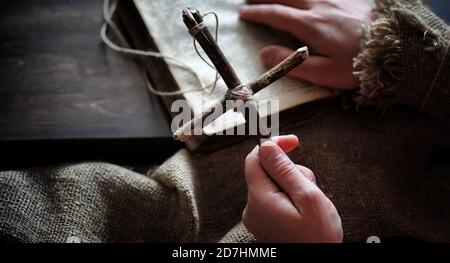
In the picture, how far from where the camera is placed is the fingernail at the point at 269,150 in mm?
519

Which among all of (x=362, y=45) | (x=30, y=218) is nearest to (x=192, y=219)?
(x=30, y=218)

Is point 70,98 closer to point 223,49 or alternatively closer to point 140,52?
point 140,52

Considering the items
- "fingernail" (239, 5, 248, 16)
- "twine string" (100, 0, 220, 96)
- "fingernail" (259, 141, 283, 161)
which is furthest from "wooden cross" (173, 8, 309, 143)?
"fingernail" (239, 5, 248, 16)

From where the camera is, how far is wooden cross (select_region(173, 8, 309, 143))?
1.63ft

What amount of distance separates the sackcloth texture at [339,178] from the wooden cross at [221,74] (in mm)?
154

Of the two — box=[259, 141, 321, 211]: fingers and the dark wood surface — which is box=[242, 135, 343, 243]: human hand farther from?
the dark wood surface

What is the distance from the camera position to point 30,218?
0.60m

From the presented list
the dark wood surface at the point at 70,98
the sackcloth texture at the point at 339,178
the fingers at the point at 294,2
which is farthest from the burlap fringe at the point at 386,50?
the dark wood surface at the point at 70,98

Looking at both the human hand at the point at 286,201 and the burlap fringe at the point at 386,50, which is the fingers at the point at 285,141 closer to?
the human hand at the point at 286,201

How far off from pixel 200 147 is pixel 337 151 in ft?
0.65

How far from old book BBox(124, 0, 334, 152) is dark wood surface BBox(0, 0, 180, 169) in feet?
0.20

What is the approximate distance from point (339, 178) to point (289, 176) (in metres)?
0.16

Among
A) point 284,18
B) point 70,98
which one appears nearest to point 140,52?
point 70,98
